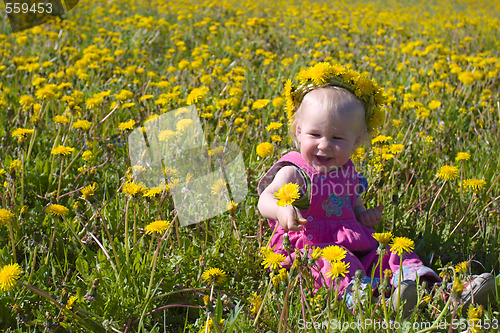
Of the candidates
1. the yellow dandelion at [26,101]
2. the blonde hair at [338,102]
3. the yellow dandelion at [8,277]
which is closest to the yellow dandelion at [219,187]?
the blonde hair at [338,102]

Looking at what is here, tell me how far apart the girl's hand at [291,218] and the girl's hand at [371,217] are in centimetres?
49

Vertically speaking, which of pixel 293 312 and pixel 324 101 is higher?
pixel 324 101

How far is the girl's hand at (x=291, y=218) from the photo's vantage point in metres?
1.52

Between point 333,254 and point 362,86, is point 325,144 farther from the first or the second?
point 333,254

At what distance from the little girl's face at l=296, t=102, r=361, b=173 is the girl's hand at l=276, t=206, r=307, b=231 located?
11.4 inches

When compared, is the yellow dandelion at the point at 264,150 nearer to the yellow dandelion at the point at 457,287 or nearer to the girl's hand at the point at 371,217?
the girl's hand at the point at 371,217

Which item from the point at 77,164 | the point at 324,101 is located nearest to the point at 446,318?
the point at 324,101

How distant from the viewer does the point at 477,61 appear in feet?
12.2

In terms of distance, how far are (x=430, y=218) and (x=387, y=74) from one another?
2266 millimetres

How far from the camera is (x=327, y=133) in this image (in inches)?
68.4

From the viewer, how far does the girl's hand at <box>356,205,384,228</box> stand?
198 cm

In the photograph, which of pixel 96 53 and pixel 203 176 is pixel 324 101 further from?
pixel 96 53

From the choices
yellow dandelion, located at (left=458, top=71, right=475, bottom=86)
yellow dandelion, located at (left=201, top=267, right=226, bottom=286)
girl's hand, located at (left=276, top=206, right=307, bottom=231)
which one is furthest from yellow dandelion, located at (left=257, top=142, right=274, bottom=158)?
yellow dandelion, located at (left=458, top=71, right=475, bottom=86)

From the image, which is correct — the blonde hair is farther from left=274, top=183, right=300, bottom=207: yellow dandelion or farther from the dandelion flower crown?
left=274, top=183, right=300, bottom=207: yellow dandelion
